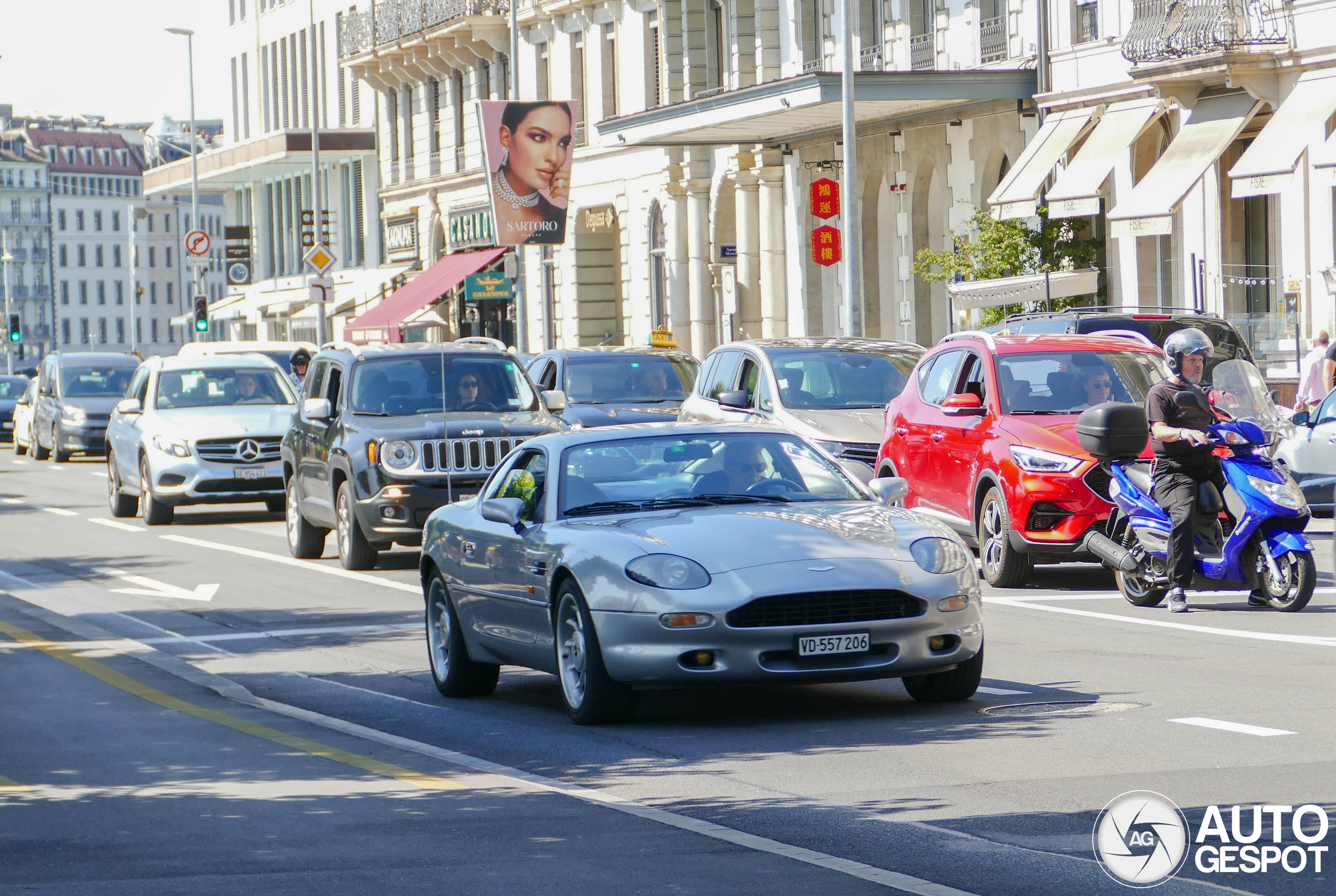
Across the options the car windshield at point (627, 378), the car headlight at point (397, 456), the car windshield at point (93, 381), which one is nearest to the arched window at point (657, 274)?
the car windshield at point (93, 381)

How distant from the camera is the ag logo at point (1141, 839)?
6742mm

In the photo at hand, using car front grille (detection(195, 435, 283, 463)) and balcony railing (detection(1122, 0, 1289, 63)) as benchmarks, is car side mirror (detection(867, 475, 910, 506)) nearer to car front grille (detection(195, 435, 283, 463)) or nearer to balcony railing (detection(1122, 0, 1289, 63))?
car front grille (detection(195, 435, 283, 463))

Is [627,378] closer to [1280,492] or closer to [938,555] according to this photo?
[1280,492]

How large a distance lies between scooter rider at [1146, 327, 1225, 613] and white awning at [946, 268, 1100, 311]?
639 inches

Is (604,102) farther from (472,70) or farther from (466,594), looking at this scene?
(466,594)

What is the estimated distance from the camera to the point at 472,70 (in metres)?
62.2

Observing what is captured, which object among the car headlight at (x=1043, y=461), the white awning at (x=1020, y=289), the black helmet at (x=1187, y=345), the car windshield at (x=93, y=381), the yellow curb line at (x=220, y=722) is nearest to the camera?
the yellow curb line at (x=220, y=722)

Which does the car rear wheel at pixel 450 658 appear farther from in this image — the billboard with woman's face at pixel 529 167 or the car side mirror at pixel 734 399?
the billboard with woman's face at pixel 529 167

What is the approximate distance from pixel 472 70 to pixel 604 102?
893 centimetres

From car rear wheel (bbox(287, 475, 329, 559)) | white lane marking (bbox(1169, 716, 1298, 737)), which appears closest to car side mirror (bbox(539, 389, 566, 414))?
car rear wheel (bbox(287, 475, 329, 559))

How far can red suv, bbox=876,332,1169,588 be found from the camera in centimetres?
1567

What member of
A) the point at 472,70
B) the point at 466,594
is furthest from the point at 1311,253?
the point at 472,70

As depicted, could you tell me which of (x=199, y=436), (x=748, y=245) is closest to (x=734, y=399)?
(x=199, y=436)

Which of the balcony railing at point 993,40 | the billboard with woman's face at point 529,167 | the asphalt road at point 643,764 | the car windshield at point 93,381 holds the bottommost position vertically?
the asphalt road at point 643,764
